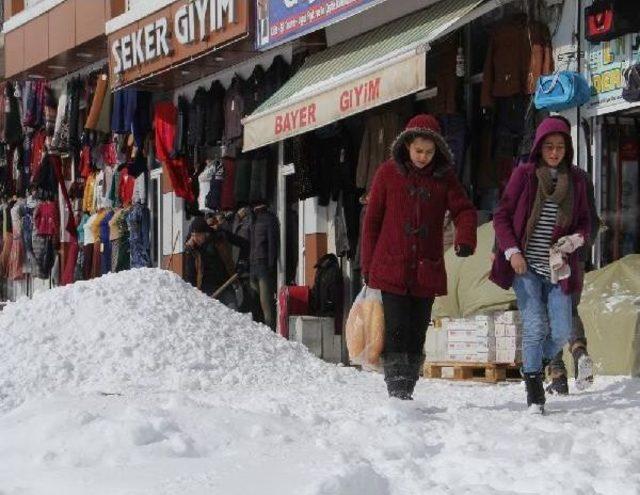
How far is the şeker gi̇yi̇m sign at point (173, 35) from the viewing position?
608 inches

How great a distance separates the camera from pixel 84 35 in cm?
2034

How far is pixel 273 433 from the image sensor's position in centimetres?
600

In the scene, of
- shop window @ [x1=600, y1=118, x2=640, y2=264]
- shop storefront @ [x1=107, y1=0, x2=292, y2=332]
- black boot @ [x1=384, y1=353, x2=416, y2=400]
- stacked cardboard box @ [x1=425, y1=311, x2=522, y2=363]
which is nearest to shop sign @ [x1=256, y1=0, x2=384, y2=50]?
shop storefront @ [x1=107, y1=0, x2=292, y2=332]

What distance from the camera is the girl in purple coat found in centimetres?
753

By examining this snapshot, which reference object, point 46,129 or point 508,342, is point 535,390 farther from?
point 46,129

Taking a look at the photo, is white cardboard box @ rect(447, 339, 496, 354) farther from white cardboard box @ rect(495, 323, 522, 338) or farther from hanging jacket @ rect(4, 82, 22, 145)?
hanging jacket @ rect(4, 82, 22, 145)

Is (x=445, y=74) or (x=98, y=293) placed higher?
(x=445, y=74)

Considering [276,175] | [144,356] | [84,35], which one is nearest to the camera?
[144,356]

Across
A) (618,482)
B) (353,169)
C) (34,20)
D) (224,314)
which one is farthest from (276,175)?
(618,482)

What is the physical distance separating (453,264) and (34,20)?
13.4 metres

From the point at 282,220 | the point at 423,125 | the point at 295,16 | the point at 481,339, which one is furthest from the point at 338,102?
the point at 423,125

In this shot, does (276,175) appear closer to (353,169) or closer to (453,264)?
(353,169)

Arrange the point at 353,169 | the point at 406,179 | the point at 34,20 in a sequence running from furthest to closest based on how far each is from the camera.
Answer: the point at 34,20 → the point at 353,169 → the point at 406,179

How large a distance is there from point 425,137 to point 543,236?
872mm
